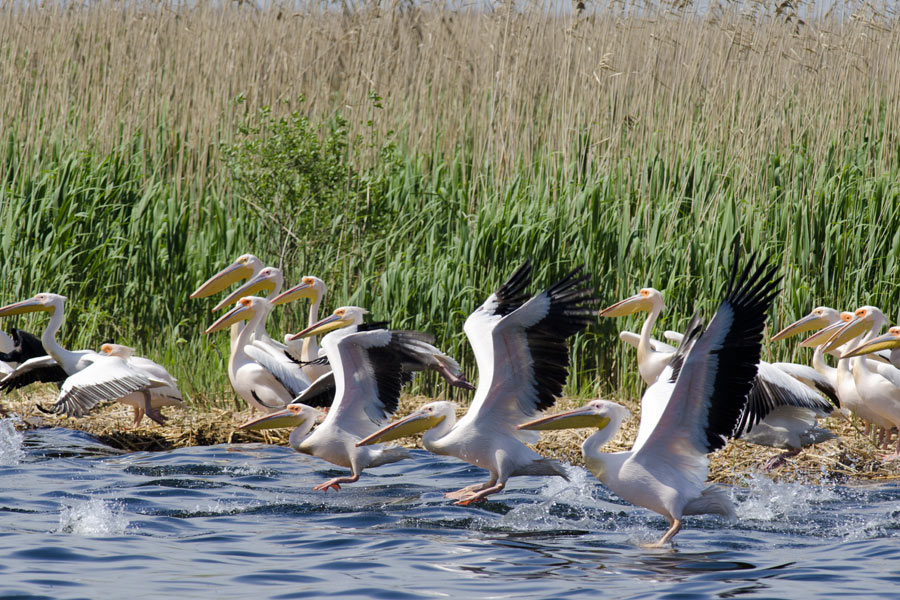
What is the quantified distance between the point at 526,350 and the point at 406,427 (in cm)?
82

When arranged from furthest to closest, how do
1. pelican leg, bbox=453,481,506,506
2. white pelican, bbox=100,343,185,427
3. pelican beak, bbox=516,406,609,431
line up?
1. white pelican, bbox=100,343,185,427
2. pelican leg, bbox=453,481,506,506
3. pelican beak, bbox=516,406,609,431

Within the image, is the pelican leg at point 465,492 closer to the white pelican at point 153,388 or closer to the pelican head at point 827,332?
the white pelican at point 153,388

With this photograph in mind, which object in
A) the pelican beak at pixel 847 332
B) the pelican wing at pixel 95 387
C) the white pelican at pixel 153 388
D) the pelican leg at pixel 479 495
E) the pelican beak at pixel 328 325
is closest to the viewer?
the pelican leg at pixel 479 495

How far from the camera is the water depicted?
411 centimetres

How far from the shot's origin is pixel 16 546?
456 centimetres

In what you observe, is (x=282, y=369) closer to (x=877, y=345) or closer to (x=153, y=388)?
(x=153, y=388)

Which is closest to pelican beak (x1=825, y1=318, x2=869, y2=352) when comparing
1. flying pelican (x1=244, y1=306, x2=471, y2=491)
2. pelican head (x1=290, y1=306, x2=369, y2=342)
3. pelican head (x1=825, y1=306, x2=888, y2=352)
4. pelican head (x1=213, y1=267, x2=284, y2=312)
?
pelican head (x1=825, y1=306, x2=888, y2=352)

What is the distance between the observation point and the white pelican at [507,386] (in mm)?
5367

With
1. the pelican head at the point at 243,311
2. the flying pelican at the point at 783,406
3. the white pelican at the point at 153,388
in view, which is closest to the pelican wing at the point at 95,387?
the white pelican at the point at 153,388

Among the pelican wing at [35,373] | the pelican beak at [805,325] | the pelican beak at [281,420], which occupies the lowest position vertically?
the pelican beak at [281,420]

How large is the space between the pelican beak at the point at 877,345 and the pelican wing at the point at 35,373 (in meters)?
4.85

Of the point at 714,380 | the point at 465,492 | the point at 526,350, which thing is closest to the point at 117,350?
the point at 465,492

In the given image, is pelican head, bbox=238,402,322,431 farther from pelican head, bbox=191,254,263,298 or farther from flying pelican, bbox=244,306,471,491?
pelican head, bbox=191,254,263,298

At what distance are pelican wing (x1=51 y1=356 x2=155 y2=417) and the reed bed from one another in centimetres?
126
